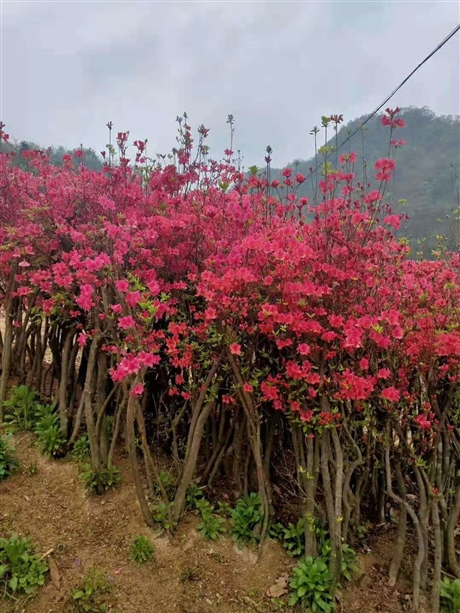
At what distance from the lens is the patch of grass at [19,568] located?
2598 millimetres

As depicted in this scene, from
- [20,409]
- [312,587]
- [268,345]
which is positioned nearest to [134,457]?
[268,345]

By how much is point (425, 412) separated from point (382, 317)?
836 millimetres

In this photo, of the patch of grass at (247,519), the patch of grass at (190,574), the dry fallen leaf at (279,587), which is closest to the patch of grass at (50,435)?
the patch of grass at (190,574)

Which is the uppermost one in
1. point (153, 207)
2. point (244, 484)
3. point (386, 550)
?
point (153, 207)

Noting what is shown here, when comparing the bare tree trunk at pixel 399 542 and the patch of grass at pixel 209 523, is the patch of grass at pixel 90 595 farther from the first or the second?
the bare tree trunk at pixel 399 542

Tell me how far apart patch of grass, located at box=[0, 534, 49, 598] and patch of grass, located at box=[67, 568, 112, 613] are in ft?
0.78

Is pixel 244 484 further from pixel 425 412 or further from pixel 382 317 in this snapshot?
pixel 382 317

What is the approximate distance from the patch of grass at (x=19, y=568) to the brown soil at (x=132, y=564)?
6 cm

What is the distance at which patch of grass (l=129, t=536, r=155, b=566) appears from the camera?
2.84 m

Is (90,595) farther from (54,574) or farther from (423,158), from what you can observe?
(423,158)

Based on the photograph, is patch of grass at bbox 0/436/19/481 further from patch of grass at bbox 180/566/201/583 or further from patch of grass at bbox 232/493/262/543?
patch of grass at bbox 232/493/262/543

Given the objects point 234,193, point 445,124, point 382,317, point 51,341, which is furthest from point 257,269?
point 445,124

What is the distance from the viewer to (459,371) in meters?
2.72

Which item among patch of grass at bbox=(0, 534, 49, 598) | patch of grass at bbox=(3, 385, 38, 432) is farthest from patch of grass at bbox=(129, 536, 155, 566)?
patch of grass at bbox=(3, 385, 38, 432)
